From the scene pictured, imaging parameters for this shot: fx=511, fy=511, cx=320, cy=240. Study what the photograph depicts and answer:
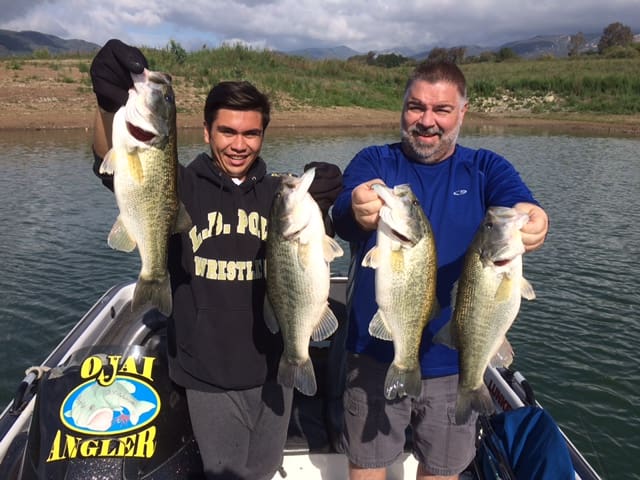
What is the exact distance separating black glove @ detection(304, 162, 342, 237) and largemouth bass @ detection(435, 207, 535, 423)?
1.00 m

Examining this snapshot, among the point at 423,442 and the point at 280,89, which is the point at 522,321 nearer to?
the point at 423,442

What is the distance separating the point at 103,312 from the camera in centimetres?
577

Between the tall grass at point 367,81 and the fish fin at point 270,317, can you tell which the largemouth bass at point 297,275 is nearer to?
the fish fin at point 270,317

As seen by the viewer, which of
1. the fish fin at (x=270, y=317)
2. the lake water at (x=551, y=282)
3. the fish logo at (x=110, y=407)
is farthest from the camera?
the lake water at (x=551, y=282)

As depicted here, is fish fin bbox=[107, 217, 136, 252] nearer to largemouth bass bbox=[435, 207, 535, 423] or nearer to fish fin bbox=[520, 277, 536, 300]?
largemouth bass bbox=[435, 207, 535, 423]

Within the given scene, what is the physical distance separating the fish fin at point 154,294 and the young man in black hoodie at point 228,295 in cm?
28

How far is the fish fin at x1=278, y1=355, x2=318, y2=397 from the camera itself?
3.18 m

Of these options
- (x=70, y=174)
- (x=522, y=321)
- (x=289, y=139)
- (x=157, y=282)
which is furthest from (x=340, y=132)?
(x=157, y=282)

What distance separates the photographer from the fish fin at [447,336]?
308 cm

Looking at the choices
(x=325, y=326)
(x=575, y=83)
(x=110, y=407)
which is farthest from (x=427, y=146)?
(x=575, y=83)

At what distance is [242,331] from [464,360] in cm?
140

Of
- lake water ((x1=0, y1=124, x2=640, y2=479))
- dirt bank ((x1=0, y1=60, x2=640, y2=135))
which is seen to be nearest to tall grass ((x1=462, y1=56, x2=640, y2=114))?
dirt bank ((x1=0, y1=60, x2=640, y2=135))

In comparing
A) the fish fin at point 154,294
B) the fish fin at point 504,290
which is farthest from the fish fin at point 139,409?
the fish fin at point 504,290

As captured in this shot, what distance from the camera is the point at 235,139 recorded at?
→ 10.6ft
